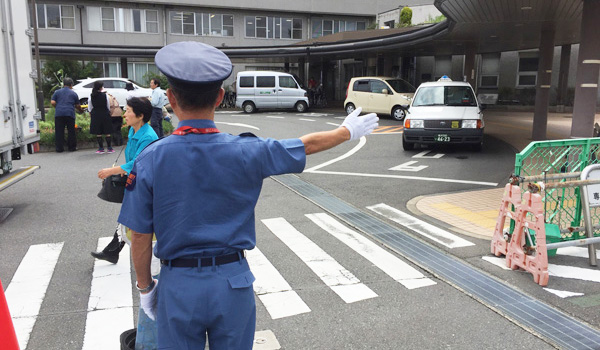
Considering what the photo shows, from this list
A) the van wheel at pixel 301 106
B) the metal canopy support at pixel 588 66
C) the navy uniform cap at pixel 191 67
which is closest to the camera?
the navy uniform cap at pixel 191 67

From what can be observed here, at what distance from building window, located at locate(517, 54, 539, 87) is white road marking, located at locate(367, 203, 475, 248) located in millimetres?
25043

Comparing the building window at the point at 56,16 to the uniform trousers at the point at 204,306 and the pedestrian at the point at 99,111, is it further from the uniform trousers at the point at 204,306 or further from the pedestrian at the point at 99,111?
the uniform trousers at the point at 204,306

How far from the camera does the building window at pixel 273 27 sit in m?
40.0

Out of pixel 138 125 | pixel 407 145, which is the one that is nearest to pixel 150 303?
pixel 138 125

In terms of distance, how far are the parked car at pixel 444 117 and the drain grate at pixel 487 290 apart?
5943 millimetres

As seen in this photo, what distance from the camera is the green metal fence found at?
18.8ft

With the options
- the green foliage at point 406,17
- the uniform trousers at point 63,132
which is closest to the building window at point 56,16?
the green foliage at point 406,17

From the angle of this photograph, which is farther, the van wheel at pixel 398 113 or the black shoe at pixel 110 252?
the van wheel at pixel 398 113

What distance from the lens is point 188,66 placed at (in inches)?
80.8

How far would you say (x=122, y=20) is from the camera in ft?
120

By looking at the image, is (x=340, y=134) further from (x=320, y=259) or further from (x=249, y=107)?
(x=249, y=107)

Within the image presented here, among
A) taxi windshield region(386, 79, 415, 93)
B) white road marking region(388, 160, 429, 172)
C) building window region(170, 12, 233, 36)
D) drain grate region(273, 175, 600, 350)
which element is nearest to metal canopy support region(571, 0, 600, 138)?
white road marking region(388, 160, 429, 172)

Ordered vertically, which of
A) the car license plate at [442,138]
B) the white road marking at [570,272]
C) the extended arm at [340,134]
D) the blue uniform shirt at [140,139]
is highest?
the extended arm at [340,134]

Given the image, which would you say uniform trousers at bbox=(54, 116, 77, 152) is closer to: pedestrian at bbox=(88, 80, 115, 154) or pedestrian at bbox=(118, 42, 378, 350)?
pedestrian at bbox=(88, 80, 115, 154)
